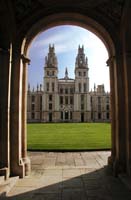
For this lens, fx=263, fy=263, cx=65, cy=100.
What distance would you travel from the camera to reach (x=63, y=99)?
82812 millimetres

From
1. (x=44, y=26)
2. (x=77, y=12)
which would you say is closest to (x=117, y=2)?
(x=77, y=12)

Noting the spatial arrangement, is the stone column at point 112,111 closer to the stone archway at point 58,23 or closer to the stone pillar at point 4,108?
the stone archway at point 58,23

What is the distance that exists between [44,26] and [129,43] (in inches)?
88.6

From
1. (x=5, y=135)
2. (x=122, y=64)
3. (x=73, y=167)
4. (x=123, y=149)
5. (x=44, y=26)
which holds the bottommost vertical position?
(x=73, y=167)

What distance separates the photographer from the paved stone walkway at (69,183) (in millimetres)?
4594

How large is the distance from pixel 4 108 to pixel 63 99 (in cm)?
7692

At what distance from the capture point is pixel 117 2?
630 cm

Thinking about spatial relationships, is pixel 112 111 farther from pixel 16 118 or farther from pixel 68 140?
pixel 68 140

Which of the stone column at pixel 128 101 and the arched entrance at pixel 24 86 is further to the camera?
the arched entrance at pixel 24 86

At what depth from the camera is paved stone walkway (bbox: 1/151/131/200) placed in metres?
4.59

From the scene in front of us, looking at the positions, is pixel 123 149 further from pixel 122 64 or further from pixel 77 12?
pixel 77 12

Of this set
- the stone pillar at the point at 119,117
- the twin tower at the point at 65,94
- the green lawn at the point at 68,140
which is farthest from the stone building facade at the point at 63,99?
the stone pillar at the point at 119,117

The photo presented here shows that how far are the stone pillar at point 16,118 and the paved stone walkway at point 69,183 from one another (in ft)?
1.31

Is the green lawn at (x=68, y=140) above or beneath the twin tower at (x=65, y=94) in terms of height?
beneath
